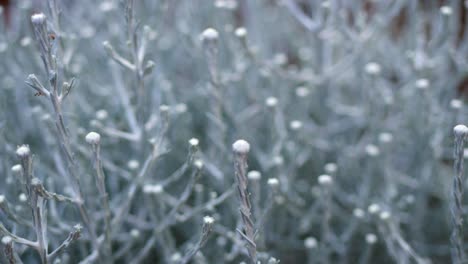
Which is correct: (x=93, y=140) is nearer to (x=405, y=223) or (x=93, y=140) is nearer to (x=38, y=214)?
(x=38, y=214)

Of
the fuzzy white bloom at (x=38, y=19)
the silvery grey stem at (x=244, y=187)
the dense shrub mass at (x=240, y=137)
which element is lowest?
the dense shrub mass at (x=240, y=137)

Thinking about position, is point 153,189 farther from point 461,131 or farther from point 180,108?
point 461,131

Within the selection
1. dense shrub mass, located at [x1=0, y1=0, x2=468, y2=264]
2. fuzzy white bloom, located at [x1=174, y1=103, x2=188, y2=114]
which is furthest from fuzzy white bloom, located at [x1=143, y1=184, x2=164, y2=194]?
fuzzy white bloom, located at [x1=174, y1=103, x2=188, y2=114]

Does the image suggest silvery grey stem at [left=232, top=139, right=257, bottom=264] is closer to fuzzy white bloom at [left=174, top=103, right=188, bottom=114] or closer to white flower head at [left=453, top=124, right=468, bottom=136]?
white flower head at [left=453, top=124, right=468, bottom=136]

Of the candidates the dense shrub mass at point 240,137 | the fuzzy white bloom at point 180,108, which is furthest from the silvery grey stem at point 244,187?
the fuzzy white bloom at point 180,108

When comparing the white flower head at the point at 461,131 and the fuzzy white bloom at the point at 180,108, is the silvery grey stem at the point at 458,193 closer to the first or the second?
the white flower head at the point at 461,131

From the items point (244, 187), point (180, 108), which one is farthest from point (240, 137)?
point (244, 187)
